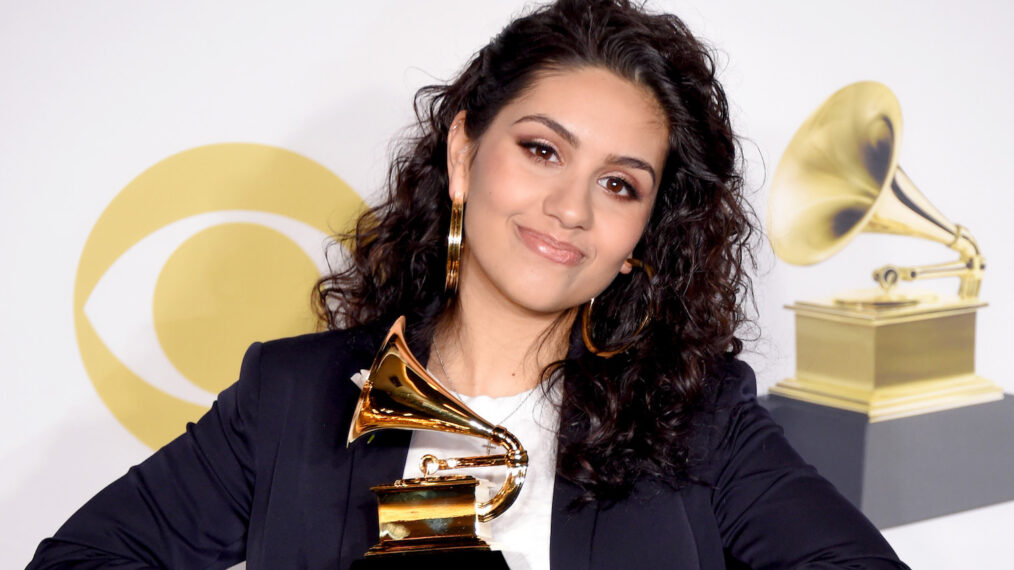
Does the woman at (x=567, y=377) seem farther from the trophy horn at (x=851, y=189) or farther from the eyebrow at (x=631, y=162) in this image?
the trophy horn at (x=851, y=189)

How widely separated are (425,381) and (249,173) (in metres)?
0.93

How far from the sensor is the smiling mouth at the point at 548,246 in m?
1.83

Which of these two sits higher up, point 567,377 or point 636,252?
point 636,252

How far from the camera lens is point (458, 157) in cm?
204

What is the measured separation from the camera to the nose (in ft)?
5.95

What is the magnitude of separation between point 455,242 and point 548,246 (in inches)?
9.7

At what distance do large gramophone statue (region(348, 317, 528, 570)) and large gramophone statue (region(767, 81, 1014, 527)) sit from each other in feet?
4.34

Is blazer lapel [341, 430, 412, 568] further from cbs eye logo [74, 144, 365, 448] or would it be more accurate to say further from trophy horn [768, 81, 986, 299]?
trophy horn [768, 81, 986, 299]

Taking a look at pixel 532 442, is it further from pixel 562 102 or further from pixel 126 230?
pixel 126 230

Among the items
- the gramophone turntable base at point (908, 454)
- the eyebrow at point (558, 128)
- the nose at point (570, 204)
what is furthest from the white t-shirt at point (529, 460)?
the gramophone turntable base at point (908, 454)

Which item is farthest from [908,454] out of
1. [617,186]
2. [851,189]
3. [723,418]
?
[617,186]

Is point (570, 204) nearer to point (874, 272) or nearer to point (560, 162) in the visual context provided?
point (560, 162)

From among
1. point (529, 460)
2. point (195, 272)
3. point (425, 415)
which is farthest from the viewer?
point (195, 272)

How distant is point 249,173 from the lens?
2.35 m
